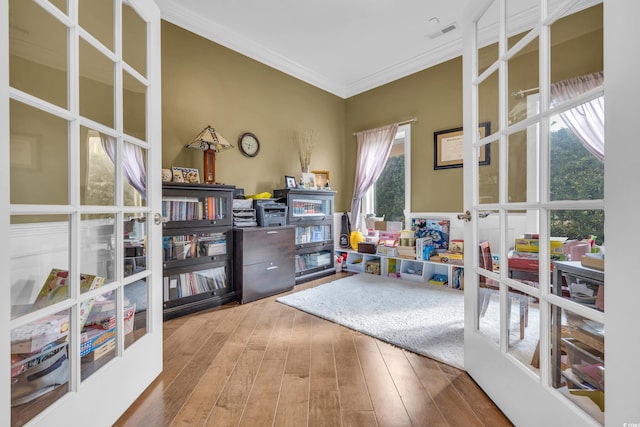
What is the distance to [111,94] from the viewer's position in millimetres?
1253

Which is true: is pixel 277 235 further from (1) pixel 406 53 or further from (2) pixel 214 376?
(1) pixel 406 53

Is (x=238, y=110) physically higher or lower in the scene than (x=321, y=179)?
higher

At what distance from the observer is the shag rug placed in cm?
191

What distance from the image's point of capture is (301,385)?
1.46 metres

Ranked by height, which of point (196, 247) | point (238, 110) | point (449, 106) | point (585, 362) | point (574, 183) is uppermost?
point (449, 106)

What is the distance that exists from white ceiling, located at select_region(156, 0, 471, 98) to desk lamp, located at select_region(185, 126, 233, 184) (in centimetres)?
110

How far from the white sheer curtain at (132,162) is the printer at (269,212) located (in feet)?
5.46

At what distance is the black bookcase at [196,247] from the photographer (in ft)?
8.00

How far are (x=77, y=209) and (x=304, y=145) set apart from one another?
3.19 metres

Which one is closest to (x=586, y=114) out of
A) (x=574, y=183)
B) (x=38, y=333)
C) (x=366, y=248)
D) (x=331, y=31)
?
(x=574, y=183)

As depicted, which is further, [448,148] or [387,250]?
[387,250]

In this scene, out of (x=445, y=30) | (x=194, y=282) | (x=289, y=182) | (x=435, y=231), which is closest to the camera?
(x=194, y=282)

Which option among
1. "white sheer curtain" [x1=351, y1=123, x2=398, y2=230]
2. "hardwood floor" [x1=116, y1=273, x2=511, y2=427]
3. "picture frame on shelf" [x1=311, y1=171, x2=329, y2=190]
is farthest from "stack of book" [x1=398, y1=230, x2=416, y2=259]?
"hardwood floor" [x1=116, y1=273, x2=511, y2=427]

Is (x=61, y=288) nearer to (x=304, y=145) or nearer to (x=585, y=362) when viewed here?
(x=585, y=362)
